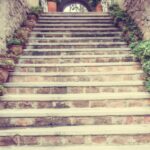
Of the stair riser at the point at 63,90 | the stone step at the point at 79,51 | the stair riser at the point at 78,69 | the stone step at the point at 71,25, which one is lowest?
the stair riser at the point at 63,90

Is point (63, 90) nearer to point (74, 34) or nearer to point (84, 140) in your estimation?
point (84, 140)

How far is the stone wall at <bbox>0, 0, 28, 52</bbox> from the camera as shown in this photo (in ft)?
17.0

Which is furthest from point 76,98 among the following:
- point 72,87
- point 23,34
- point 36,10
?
point 36,10

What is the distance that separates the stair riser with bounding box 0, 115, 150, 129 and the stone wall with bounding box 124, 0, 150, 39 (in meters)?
2.49

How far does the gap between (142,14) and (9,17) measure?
9.56 ft

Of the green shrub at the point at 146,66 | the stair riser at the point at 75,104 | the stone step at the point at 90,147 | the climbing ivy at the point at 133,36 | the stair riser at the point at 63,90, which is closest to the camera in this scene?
the stone step at the point at 90,147

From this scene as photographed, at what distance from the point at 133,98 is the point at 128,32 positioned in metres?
2.63

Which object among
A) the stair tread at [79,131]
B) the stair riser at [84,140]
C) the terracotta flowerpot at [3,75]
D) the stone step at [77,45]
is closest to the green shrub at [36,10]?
the stone step at [77,45]

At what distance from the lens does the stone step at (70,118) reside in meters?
3.63

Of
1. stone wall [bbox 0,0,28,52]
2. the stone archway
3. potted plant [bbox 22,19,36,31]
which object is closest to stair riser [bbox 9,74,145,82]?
stone wall [bbox 0,0,28,52]

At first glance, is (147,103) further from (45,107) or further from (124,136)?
(45,107)

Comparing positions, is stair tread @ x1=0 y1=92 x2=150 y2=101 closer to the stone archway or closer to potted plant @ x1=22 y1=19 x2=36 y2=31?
potted plant @ x1=22 y1=19 x2=36 y2=31

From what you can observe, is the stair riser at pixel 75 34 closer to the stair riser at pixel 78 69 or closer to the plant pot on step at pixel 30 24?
the plant pot on step at pixel 30 24

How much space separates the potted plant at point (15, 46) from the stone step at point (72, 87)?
4.10ft
